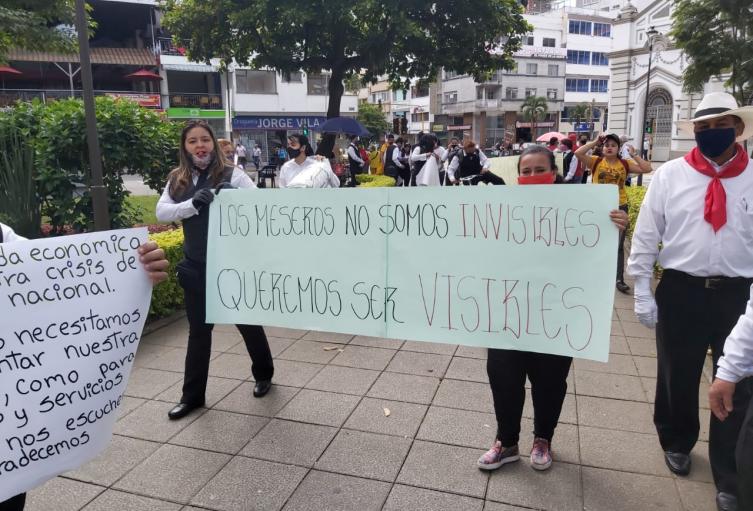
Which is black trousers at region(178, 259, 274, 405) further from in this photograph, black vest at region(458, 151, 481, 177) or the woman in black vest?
black vest at region(458, 151, 481, 177)

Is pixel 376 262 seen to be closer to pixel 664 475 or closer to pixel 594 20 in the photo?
pixel 664 475

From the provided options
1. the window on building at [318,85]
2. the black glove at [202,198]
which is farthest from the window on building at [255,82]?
the black glove at [202,198]

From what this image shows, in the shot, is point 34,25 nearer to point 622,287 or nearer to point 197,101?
point 622,287

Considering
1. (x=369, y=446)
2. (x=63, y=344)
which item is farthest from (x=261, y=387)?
(x=63, y=344)

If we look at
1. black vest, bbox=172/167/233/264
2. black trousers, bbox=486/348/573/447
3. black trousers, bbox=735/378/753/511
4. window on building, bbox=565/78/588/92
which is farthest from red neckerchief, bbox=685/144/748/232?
window on building, bbox=565/78/588/92

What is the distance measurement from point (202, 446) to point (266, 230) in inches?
50.8

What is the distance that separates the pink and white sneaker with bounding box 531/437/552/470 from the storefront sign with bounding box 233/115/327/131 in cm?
3560

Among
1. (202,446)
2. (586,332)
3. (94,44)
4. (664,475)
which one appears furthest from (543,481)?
(94,44)

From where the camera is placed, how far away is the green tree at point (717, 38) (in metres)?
7.64

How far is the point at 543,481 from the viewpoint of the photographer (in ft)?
9.29

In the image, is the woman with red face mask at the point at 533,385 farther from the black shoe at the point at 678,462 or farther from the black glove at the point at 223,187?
the black glove at the point at 223,187

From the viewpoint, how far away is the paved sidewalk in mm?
2730

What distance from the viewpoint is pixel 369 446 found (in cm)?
320

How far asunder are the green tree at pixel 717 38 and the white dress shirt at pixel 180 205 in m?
7.28
